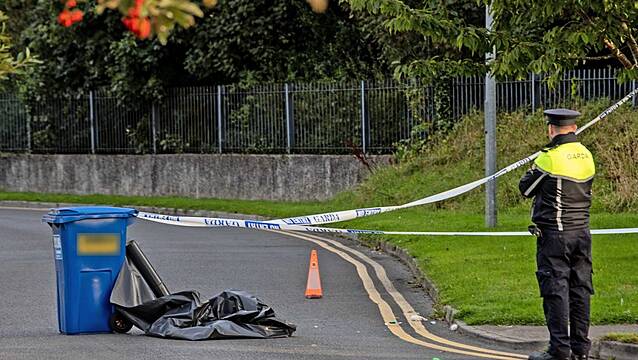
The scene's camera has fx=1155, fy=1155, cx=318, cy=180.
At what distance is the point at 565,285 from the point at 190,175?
65.6 ft

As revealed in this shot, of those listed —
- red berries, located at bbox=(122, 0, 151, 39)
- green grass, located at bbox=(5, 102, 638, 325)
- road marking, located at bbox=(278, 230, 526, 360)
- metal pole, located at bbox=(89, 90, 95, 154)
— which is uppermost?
metal pole, located at bbox=(89, 90, 95, 154)

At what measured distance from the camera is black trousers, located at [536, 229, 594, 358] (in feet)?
26.3

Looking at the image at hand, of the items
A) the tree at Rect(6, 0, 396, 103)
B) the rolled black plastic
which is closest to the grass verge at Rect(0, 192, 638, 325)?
the rolled black plastic

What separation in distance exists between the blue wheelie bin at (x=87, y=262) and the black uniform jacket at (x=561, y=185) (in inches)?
140

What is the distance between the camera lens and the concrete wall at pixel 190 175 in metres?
24.7

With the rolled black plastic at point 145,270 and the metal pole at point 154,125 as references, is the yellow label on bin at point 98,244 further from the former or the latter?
the metal pole at point 154,125

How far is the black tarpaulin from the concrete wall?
14515mm

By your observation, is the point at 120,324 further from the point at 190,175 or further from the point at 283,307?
the point at 190,175

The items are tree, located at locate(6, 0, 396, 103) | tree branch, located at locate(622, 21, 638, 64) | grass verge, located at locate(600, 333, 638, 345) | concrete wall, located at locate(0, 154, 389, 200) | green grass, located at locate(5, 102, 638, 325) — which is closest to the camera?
grass verge, located at locate(600, 333, 638, 345)

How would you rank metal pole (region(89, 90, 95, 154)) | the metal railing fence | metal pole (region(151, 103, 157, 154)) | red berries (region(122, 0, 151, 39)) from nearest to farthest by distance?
red berries (region(122, 0, 151, 39)) < the metal railing fence < metal pole (region(151, 103, 157, 154)) < metal pole (region(89, 90, 95, 154))

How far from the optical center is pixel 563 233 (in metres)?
8.02

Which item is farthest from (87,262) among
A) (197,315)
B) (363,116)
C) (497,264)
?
(363,116)

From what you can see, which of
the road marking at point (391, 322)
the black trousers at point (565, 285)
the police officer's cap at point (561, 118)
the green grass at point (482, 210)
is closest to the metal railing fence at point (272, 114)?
the green grass at point (482, 210)

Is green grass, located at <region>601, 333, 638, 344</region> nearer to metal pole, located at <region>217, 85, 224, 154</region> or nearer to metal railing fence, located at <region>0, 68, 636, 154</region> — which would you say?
metal railing fence, located at <region>0, 68, 636, 154</region>
